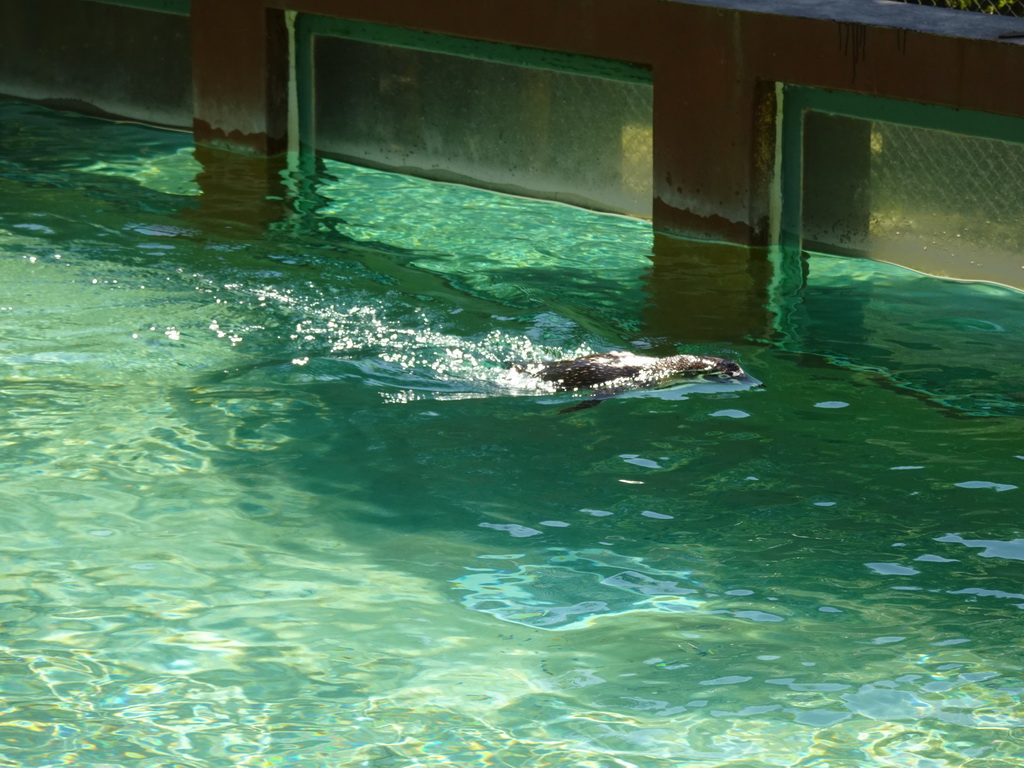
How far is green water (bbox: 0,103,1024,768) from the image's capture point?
18.2 feet

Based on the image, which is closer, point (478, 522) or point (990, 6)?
point (478, 522)

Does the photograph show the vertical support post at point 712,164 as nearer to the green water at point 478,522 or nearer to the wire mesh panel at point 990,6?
the green water at point 478,522

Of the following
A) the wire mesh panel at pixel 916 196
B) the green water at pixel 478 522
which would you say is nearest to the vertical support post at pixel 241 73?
the green water at pixel 478 522

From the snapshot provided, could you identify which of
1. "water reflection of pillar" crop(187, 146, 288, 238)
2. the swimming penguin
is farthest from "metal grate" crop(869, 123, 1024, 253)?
"water reflection of pillar" crop(187, 146, 288, 238)

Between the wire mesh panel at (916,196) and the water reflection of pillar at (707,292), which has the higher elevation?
the wire mesh panel at (916,196)

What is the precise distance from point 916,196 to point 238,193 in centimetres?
562

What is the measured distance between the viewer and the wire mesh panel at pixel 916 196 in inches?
419

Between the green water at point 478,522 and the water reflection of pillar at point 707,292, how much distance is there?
213 millimetres

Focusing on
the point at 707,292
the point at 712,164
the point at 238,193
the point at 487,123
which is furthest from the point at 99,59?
the point at 707,292

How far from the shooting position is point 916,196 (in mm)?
11109

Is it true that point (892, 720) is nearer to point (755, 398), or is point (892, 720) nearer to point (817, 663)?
point (817, 663)

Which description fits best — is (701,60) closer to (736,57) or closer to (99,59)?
(736,57)

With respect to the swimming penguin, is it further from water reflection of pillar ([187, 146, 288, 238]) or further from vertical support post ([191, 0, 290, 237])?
vertical support post ([191, 0, 290, 237])

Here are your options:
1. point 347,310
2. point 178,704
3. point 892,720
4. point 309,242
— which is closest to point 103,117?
point 309,242
